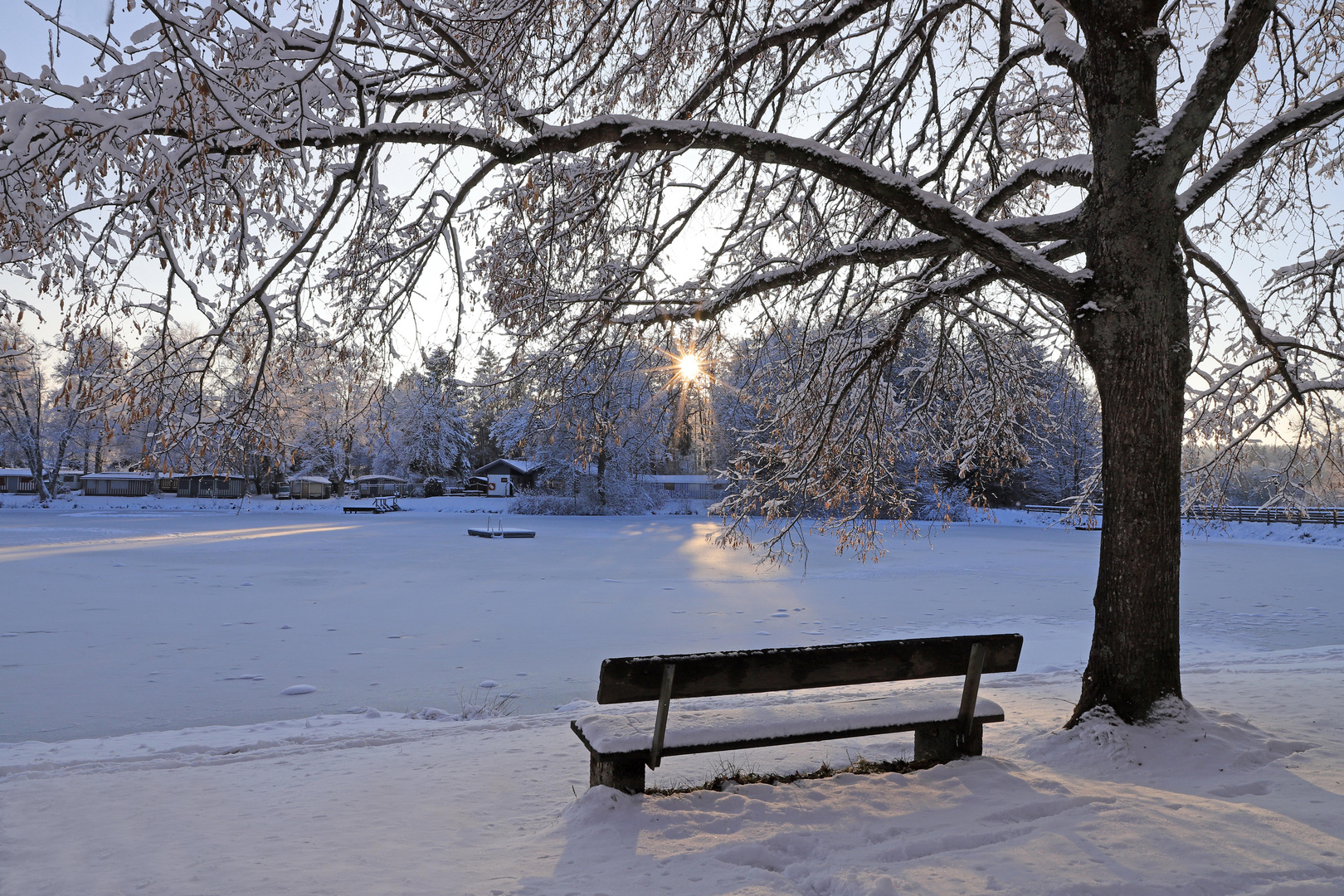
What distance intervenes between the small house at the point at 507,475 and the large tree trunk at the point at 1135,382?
61594 mm

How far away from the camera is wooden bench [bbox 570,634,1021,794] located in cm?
423

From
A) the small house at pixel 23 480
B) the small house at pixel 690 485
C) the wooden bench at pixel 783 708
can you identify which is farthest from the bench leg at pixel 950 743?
the small house at pixel 23 480

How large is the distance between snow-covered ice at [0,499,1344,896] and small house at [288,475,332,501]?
53.5 metres

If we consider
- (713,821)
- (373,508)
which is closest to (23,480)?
(373,508)

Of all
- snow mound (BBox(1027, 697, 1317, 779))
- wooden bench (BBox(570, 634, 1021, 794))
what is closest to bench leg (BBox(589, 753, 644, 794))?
wooden bench (BBox(570, 634, 1021, 794))

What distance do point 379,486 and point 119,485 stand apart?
20256 millimetres

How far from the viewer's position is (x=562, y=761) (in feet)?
19.2

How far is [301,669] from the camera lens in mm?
10133

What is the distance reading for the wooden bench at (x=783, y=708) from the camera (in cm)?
423

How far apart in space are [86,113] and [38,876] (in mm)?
3747

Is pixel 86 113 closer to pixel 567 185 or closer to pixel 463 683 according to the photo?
pixel 567 185

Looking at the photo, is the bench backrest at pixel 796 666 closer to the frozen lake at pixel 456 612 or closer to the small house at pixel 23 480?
the frozen lake at pixel 456 612

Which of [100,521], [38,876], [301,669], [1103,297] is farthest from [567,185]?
[100,521]

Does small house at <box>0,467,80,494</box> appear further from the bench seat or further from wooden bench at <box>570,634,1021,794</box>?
wooden bench at <box>570,634,1021,794</box>
